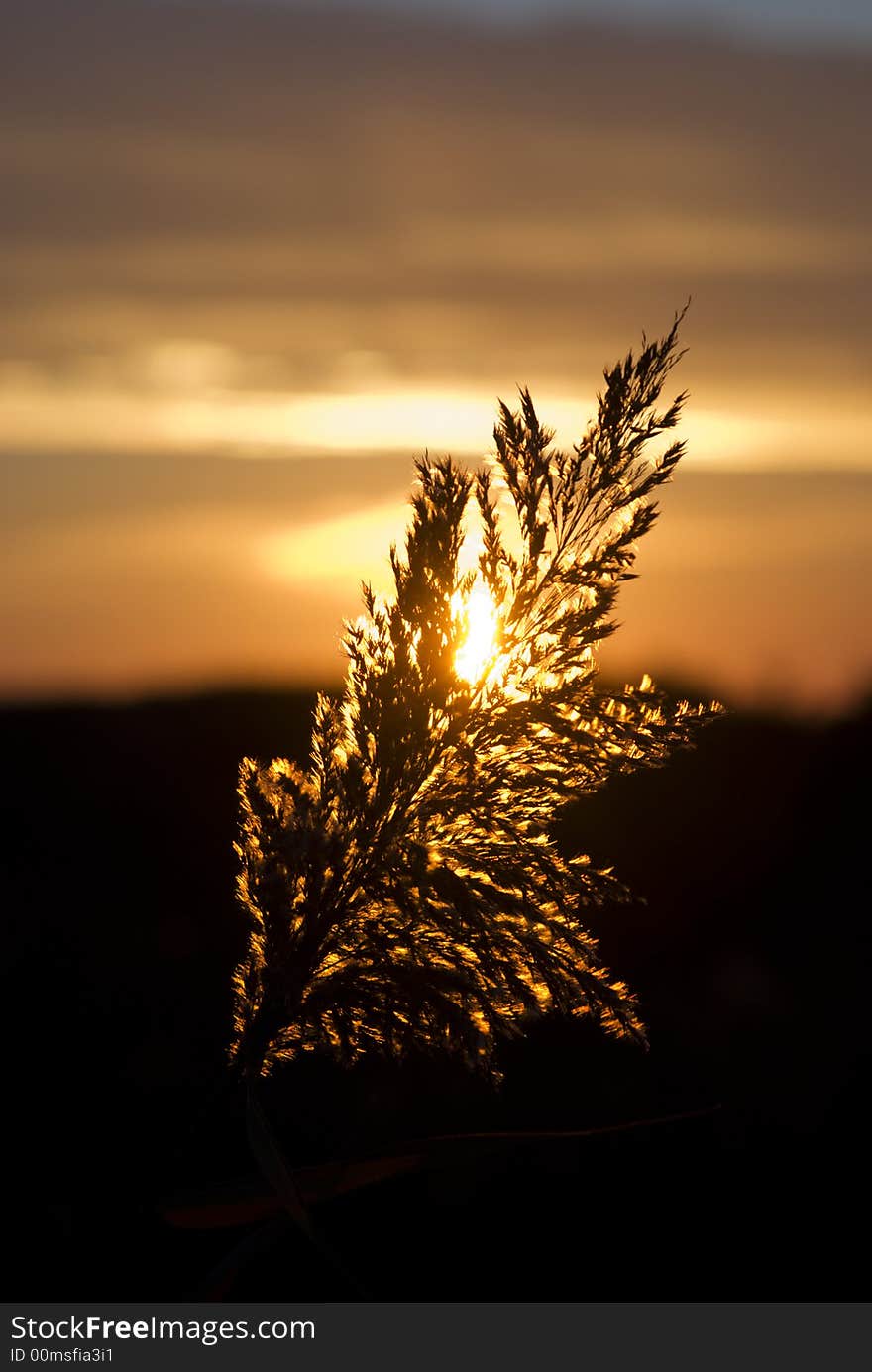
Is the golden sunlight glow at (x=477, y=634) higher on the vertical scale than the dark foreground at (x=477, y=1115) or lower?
higher

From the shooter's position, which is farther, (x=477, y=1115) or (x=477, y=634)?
(x=477, y=1115)

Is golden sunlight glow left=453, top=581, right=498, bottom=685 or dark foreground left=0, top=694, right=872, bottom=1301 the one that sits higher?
golden sunlight glow left=453, top=581, right=498, bottom=685

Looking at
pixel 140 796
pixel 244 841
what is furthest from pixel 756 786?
pixel 244 841

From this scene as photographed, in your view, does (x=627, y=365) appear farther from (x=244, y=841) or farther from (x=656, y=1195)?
(x=656, y=1195)

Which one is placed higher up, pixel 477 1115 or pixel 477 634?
pixel 477 634
